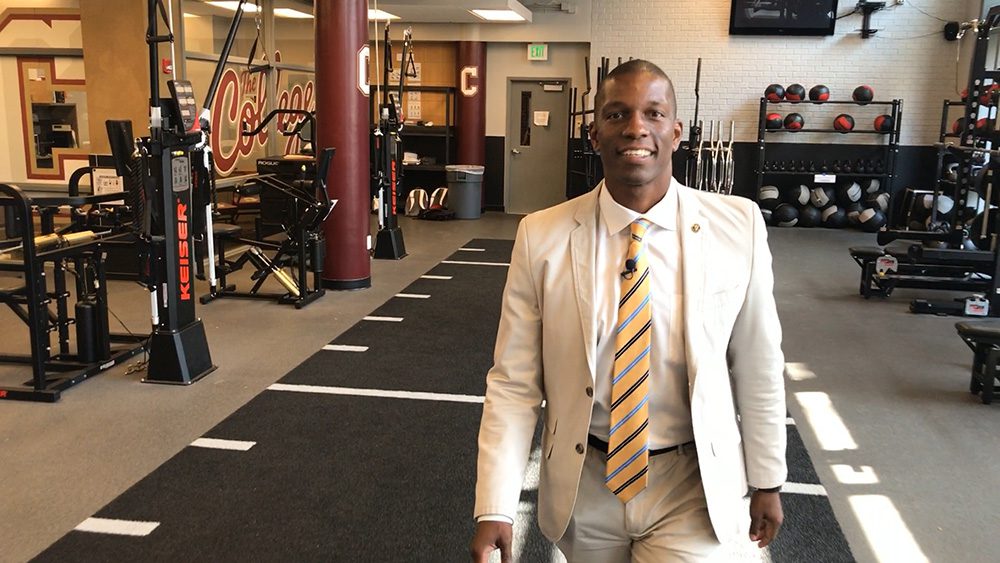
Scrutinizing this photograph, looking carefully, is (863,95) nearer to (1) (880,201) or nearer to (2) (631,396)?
(1) (880,201)

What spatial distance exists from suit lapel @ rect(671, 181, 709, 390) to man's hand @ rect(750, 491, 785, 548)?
Result: 0.34 m

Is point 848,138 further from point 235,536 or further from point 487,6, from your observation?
point 235,536

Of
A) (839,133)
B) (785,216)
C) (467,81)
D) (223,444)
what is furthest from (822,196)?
(223,444)

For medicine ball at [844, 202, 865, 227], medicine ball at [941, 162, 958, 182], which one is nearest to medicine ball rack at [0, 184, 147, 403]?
medicine ball at [941, 162, 958, 182]

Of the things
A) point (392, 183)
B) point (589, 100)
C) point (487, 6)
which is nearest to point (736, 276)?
point (392, 183)

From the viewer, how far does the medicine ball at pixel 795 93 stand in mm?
11719

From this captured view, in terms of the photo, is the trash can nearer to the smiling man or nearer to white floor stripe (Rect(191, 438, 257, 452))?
white floor stripe (Rect(191, 438, 257, 452))

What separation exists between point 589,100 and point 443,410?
8.80 metres

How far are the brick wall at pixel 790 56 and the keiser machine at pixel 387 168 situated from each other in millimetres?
4600

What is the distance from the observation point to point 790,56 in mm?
12062

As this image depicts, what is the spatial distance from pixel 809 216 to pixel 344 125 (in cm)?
753

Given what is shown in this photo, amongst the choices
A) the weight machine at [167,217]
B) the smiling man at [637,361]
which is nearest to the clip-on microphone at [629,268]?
the smiling man at [637,361]

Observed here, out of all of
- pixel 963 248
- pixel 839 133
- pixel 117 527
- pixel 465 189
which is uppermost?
pixel 839 133

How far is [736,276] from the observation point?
5.39 feet
